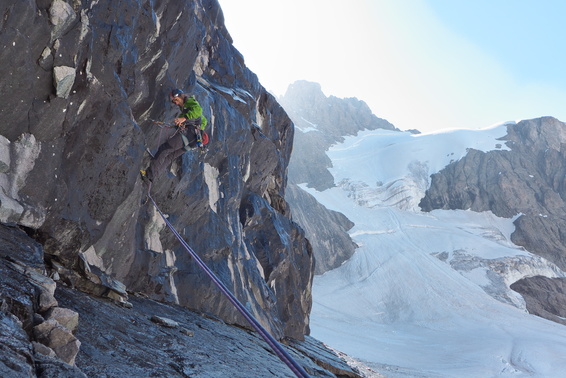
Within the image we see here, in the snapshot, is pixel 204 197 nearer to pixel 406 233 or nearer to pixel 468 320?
pixel 468 320

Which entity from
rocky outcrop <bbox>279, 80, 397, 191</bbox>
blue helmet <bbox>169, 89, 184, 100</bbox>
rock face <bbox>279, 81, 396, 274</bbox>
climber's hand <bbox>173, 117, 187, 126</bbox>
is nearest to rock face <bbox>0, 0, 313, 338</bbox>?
blue helmet <bbox>169, 89, 184, 100</bbox>

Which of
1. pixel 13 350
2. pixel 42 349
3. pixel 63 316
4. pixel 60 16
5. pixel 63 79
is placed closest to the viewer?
pixel 13 350

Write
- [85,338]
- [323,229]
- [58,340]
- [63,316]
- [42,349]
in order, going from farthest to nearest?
[323,229] → [85,338] → [63,316] → [58,340] → [42,349]

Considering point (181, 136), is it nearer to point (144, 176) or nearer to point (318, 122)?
point (144, 176)

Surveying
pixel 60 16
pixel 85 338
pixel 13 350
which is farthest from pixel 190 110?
pixel 13 350

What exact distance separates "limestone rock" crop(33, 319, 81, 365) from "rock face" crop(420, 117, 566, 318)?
8599 cm

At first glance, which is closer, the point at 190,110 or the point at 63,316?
the point at 63,316

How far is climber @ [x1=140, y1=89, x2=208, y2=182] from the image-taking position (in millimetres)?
9711

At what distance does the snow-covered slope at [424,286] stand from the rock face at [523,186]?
264cm

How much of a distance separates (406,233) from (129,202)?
71764 mm

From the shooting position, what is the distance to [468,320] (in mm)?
53875

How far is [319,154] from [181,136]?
3527 inches

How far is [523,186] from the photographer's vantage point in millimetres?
87375

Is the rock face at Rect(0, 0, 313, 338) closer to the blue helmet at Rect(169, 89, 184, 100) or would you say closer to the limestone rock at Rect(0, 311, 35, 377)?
the blue helmet at Rect(169, 89, 184, 100)
